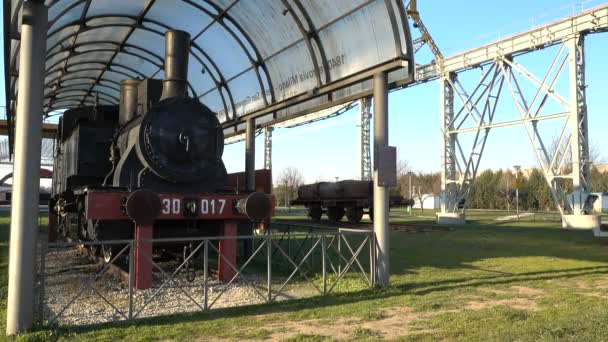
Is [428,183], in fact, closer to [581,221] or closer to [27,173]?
[581,221]

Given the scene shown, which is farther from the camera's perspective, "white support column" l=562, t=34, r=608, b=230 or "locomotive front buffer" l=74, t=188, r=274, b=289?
"white support column" l=562, t=34, r=608, b=230

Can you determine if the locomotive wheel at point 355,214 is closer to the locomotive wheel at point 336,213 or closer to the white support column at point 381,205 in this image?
the locomotive wheel at point 336,213

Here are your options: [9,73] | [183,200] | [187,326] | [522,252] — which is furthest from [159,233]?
[522,252]

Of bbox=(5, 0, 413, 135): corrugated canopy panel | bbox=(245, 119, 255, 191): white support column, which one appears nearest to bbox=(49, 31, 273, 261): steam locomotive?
bbox=(5, 0, 413, 135): corrugated canopy panel

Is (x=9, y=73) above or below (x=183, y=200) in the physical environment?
above

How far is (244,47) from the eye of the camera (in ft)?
43.1

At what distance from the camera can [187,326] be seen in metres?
6.29

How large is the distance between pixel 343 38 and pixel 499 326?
6319 mm

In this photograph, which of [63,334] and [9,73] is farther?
[9,73]

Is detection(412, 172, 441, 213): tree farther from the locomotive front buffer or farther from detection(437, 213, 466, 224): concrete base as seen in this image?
the locomotive front buffer

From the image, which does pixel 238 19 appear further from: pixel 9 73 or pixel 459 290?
pixel 459 290

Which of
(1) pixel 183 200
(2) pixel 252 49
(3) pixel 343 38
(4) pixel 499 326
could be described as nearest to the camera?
(4) pixel 499 326

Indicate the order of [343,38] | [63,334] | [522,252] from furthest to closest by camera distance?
[522,252]
[343,38]
[63,334]

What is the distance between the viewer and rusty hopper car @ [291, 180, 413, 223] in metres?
27.2
